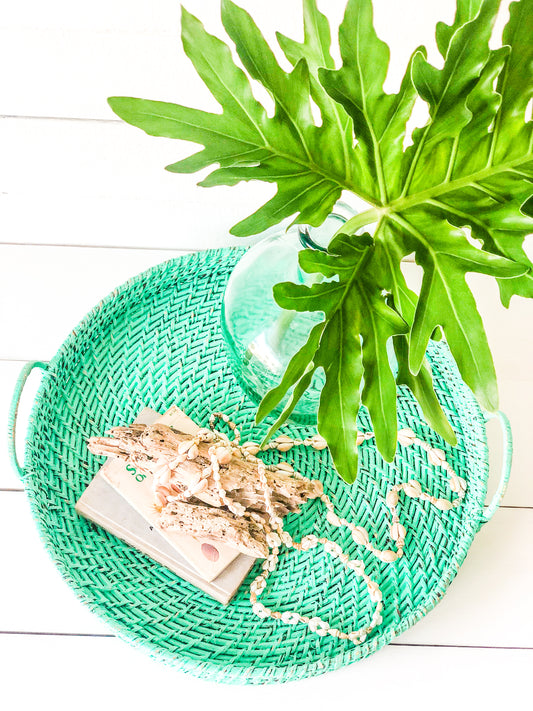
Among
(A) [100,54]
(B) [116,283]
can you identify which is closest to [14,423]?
(B) [116,283]

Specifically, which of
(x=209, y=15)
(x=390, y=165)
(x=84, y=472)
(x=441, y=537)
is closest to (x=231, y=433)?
(x=84, y=472)

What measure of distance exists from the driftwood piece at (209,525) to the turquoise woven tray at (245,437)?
6 cm

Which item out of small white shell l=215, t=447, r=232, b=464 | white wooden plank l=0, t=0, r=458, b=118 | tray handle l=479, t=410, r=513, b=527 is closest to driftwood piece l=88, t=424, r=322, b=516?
small white shell l=215, t=447, r=232, b=464

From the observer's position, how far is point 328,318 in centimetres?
64

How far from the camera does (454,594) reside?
0.94 metres

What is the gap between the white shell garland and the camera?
81 centimetres

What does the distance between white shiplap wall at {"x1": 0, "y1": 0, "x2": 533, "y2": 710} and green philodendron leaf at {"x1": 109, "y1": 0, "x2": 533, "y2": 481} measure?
0.41 meters

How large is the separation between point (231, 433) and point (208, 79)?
45 centimetres

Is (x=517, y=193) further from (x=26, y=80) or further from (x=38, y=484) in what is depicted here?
(x=26, y=80)

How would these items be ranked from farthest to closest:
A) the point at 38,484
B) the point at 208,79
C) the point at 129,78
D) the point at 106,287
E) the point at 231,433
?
the point at 129,78 < the point at 106,287 < the point at 231,433 < the point at 38,484 < the point at 208,79

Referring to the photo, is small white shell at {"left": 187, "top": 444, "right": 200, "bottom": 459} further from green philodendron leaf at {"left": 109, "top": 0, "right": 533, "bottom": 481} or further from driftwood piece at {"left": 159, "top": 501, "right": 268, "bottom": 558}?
green philodendron leaf at {"left": 109, "top": 0, "right": 533, "bottom": 481}

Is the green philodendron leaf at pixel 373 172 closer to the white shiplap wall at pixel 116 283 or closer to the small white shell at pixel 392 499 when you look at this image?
the small white shell at pixel 392 499

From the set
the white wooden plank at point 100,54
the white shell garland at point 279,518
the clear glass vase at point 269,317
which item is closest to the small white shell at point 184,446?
the white shell garland at point 279,518

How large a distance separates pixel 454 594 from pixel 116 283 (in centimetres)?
65
